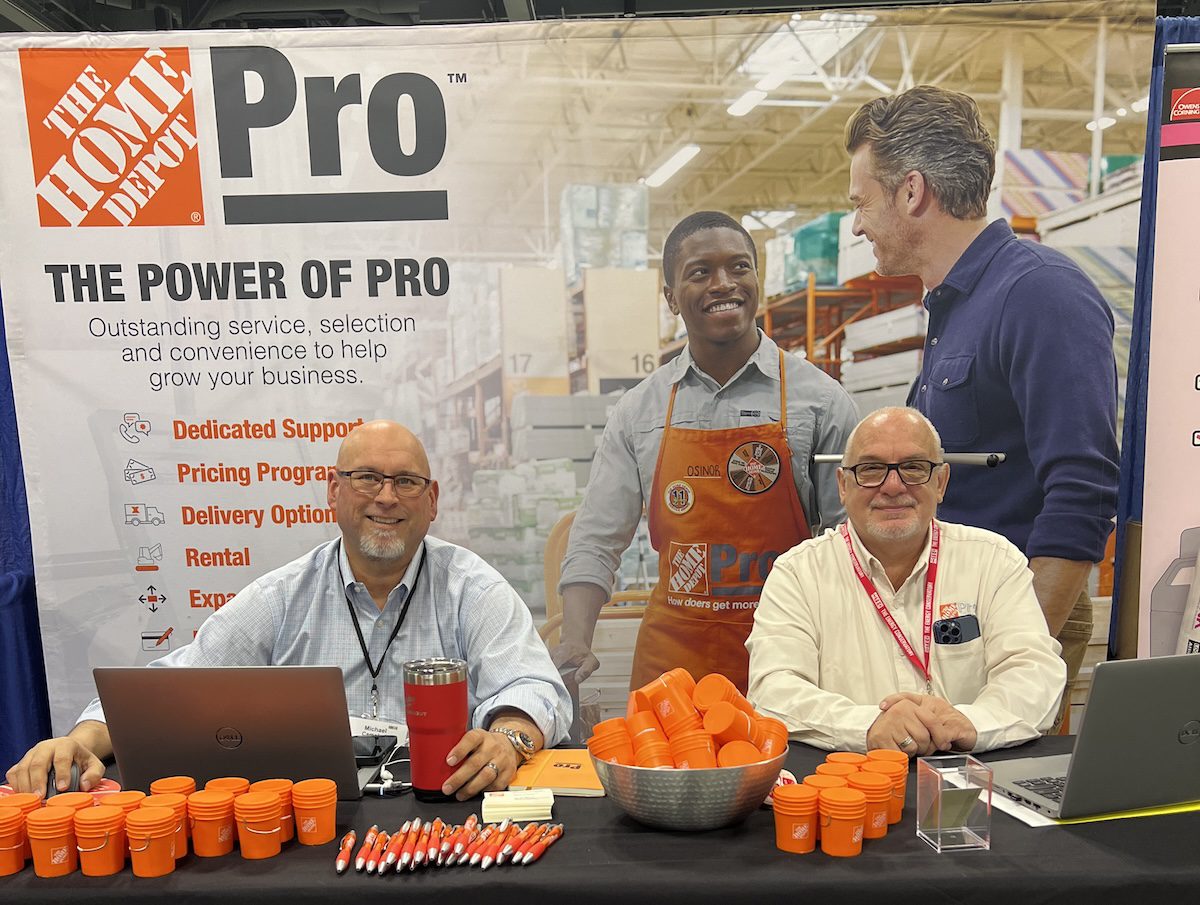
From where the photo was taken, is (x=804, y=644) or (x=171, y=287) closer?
(x=804, y=644)

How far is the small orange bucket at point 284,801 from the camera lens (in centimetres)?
134

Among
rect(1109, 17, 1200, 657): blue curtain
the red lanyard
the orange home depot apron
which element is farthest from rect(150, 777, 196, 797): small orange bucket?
rect(1109, 17, 1200, 657): blue curtain

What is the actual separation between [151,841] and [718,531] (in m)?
2.14

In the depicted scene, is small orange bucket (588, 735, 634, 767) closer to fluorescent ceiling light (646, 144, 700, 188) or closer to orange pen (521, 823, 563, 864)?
orange pen (521, 823, 563, 864)

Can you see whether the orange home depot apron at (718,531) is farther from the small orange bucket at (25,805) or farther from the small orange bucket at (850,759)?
the small orange bucket at (25,805)

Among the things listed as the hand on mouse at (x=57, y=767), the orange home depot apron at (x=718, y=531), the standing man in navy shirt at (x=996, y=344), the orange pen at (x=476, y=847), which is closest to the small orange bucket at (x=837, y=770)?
the orange pen at (x=476, y=847)

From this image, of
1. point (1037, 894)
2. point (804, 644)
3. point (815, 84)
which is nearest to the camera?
point (1037, 894)

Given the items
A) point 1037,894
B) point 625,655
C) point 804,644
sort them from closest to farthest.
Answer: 1. point 1037,894
2. point 804,644
3. point 625,655

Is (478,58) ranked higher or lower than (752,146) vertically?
higher

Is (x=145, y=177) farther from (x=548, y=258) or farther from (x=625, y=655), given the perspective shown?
(x=625, y=655)

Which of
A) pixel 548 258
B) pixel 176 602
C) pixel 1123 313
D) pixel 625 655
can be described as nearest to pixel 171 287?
pixel 176 602

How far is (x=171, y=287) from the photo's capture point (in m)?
3.09

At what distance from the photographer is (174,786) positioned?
1413 mm

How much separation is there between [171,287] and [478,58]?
134 cm
